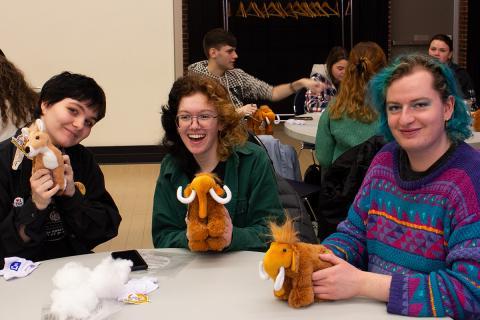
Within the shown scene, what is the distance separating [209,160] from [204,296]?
2.56ft

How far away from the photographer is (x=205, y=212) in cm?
195

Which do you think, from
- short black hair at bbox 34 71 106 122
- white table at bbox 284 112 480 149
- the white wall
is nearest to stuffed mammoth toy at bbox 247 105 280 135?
white table at bbox 284 112 480 149

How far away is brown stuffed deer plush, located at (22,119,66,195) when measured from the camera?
1933mm

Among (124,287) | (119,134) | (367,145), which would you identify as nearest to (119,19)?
(119,134)

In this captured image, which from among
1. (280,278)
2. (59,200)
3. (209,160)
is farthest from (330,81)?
(280,278)

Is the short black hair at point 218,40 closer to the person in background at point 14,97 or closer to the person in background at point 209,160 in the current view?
the person in background at point 14,97

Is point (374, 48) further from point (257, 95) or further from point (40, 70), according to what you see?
point (40, 70)

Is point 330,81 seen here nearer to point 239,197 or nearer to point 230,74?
point 230,74

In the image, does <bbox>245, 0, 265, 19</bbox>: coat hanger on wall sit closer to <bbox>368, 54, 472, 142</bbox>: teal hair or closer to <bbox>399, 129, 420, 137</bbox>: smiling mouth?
<bbox>368, 54, 472, 142</bbox>: teal hair

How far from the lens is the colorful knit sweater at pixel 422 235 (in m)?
1.60

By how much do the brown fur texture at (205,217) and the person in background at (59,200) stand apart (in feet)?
1.43

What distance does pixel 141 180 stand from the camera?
266 inches

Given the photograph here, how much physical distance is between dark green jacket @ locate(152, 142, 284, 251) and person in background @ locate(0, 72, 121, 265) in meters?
0.20

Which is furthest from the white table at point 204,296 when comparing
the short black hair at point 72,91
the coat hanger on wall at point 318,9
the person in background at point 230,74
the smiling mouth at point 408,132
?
the coat hanger on wall at point 318,9
